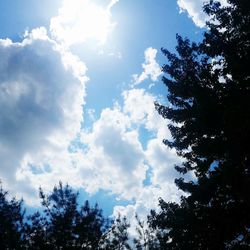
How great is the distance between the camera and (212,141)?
20.6 meters

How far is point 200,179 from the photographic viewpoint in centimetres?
2280

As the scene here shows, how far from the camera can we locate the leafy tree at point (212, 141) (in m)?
19.8

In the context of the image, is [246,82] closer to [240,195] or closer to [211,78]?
[211,78]

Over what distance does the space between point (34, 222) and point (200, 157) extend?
14.7 meters

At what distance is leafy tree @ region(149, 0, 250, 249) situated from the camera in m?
19.8

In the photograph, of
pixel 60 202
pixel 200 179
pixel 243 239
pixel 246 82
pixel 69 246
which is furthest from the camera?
pixel 60 202

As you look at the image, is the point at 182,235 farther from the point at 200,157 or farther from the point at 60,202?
the point at 60,202

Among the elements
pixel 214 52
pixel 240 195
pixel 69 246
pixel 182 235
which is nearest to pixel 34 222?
pixel 69 246

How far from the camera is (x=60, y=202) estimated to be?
30359 millimetres

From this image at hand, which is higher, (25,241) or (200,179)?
(25,241)

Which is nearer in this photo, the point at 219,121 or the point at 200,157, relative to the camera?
the point at 219,121

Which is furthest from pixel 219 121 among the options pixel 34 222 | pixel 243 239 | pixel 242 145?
pixel 34 222

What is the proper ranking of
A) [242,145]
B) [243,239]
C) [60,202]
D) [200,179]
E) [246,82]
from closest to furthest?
[242,145], [246,82], [243,239], [200,179], [60,202]

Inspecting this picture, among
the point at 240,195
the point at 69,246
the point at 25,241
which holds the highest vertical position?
the point at 25,241
